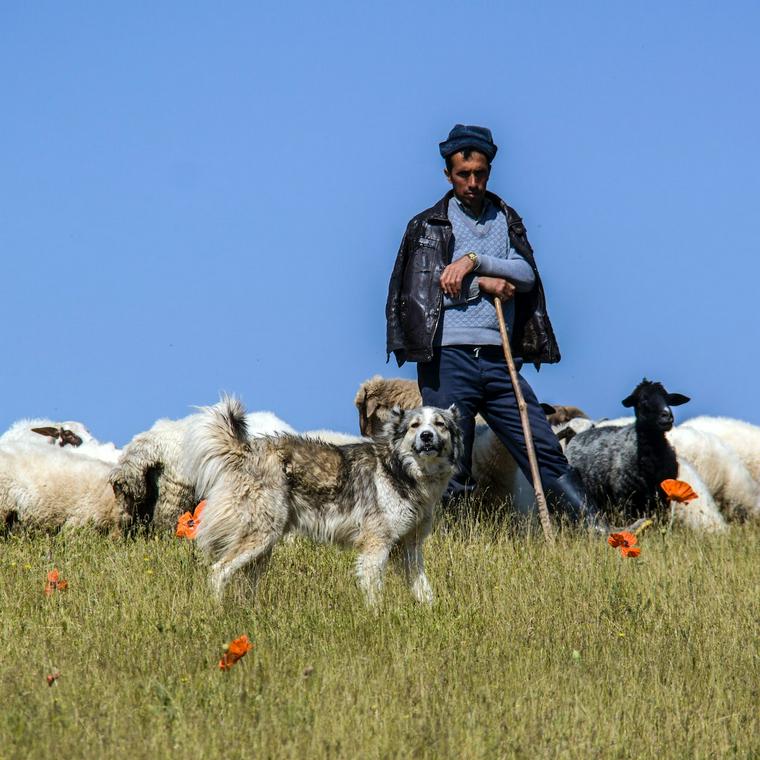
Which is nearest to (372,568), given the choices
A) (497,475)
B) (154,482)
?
(497,475)

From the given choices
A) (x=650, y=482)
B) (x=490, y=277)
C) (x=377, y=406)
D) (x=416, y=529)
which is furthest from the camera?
(x=377, y=406)

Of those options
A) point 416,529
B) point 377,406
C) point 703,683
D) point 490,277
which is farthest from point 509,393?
point 377,406

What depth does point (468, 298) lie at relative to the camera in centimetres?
1001

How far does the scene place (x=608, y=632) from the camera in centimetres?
725

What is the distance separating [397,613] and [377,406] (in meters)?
8.35

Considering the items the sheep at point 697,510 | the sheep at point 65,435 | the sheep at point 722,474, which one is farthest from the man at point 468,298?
the sheep at point 65,435

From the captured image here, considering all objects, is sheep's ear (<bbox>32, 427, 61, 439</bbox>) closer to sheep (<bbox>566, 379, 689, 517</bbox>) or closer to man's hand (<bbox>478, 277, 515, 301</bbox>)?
sheep (<bbox>566, 379, 689, 517</bbox>)

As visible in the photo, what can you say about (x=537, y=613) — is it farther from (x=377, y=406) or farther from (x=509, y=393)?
(x=377, y=406)

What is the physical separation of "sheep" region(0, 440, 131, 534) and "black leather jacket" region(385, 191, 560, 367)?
3.93 metres

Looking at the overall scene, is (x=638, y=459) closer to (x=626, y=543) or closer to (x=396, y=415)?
(x=396, y=415)

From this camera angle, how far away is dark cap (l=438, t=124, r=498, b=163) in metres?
9.91

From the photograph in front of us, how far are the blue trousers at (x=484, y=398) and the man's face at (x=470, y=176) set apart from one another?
1.24 m

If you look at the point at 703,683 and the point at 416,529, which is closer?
the point at 703,683

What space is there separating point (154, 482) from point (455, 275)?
4.57 meters
